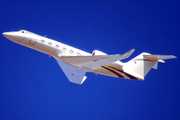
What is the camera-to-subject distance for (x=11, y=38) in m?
17.5

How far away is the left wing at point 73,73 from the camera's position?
20.0m

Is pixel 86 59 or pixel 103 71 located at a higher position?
pixel 86 59

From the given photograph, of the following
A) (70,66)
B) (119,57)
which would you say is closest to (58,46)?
(70,66)

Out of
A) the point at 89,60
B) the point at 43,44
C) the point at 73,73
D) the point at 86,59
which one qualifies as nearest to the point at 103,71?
the point at 89,60

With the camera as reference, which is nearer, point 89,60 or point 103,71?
point 89,60

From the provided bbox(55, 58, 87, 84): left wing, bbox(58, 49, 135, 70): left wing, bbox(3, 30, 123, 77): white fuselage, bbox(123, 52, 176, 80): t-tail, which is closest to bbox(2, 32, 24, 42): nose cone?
bbox(3, 30, 123, 77): white fuselage

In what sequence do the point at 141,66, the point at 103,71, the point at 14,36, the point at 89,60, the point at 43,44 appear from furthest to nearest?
the point at 141,66 < the point at 103,71 < the point at 43,44 < the point at 14,36 < the point at 89,60

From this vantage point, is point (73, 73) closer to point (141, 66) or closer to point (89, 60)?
point (89, 60)

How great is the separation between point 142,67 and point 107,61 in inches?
197

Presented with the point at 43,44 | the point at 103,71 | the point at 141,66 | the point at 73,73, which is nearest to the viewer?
the point at 43,44

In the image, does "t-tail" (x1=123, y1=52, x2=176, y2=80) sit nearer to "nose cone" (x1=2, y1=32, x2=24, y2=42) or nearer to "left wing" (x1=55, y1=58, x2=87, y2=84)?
"left wing" (x1=55, y1=58, x2=87, y2=84)

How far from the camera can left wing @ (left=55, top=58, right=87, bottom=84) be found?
20.0 meters

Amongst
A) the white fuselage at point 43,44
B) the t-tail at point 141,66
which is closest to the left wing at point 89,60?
the white fuselage at point 43,44

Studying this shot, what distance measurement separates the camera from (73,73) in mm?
20578
